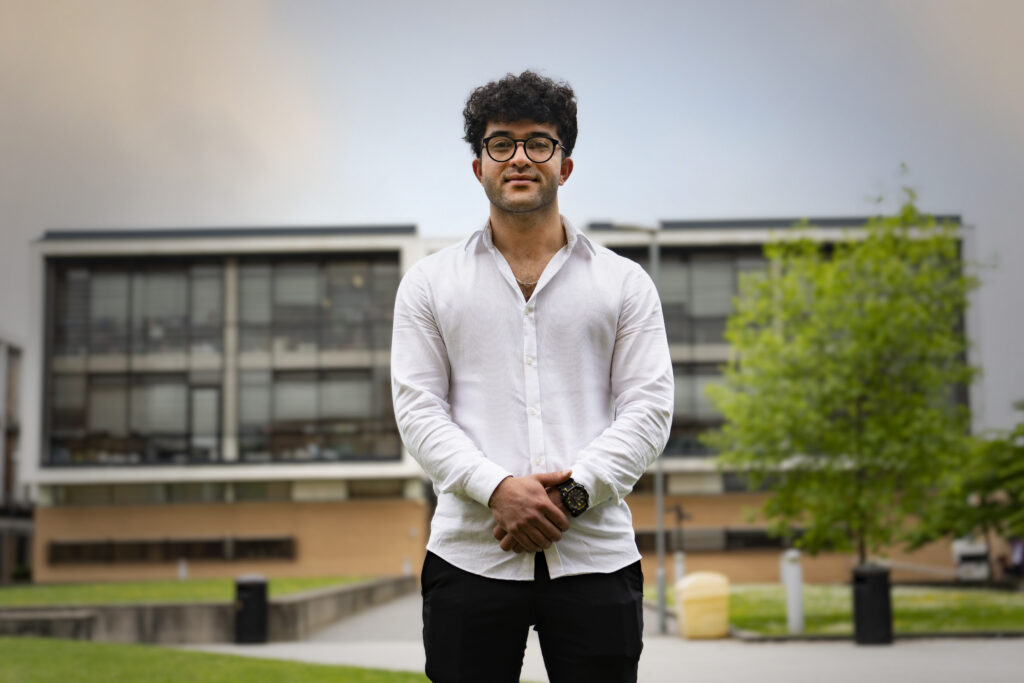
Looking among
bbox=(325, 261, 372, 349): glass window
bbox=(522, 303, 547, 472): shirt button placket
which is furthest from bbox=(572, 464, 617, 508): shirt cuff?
bbox=(325, 261, 372, 349): glass window

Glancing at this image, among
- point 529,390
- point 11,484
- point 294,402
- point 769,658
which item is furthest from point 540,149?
point 11,484

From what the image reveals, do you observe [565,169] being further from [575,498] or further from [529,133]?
[575,498]

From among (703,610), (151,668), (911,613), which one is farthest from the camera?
(911,613)

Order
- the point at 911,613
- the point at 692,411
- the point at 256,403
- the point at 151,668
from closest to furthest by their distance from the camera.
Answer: the point at 151,668 → the point at 911,613 → the point at 692,411 → the point at 256,403

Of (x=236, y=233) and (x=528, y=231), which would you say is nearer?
(x=528, y=231)

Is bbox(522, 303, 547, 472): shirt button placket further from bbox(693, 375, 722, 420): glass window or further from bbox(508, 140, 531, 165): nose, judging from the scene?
bbox(693, 375, 722, 420): glass window

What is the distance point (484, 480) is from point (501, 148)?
2.83 feet

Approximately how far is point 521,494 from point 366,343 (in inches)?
1760

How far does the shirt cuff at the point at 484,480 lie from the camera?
8.73ft

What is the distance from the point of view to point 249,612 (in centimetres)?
1652

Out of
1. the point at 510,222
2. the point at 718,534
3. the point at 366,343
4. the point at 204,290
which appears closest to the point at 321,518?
the point at 366,343

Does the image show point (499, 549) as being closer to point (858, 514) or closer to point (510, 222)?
point (510, 222)

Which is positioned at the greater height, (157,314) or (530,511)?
(157,314)

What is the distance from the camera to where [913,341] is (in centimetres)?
1980
